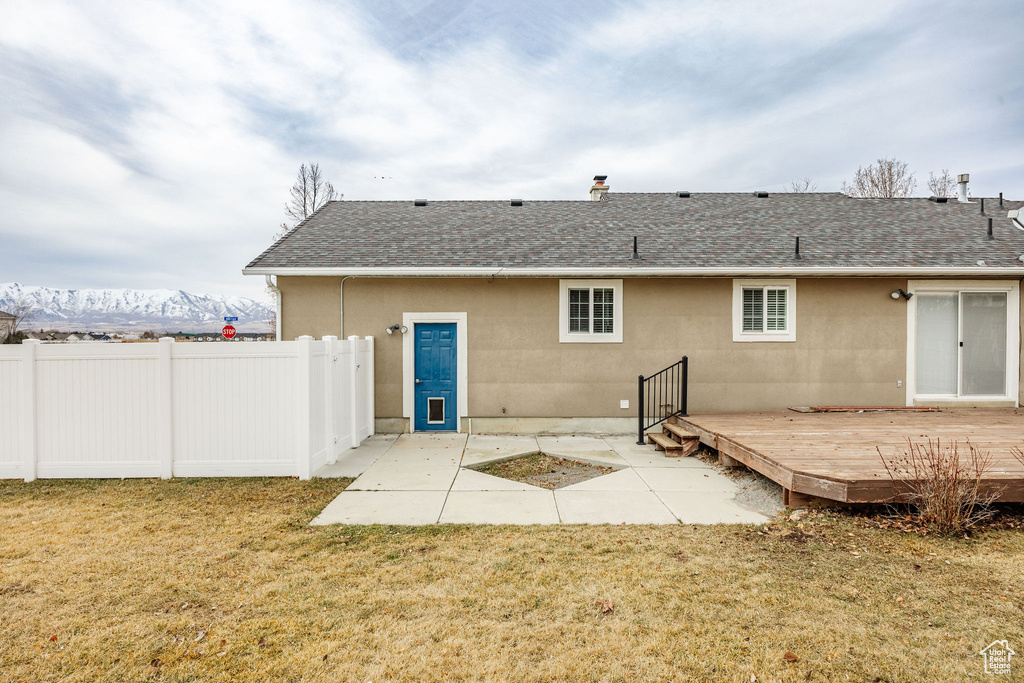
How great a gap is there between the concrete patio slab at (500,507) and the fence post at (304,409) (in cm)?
198

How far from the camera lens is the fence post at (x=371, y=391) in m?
8.70

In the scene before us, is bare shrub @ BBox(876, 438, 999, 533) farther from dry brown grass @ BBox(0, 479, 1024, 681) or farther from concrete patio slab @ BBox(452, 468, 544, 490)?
concrete patio slab @ BBox(452, 468, 544, 490)

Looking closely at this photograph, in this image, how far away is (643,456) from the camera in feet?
24.1

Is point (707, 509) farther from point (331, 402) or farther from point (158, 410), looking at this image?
point (158, 410)

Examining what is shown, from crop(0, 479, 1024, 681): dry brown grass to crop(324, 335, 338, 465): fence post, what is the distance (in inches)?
A: 83.1

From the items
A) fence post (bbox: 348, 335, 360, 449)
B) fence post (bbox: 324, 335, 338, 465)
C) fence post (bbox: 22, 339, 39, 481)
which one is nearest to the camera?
fence post (bbox: 22, 339, 39, 481)

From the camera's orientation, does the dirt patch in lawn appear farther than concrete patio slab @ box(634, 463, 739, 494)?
Yes

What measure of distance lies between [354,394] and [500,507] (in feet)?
12.2

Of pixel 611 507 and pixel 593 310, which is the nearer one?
pixel 611 507

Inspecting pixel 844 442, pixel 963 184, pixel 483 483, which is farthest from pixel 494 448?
pixel 963 184

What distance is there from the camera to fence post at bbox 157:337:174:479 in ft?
19.7

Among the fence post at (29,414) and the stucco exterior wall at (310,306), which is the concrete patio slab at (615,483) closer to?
the stucco exterior wall at (310,306)

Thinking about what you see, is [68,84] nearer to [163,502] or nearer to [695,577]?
[163,502]

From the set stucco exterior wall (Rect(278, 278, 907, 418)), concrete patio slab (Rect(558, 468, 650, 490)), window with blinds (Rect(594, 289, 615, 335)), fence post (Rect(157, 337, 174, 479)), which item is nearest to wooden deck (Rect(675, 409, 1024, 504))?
stucco exterior wall (Rect(278, 278, 907, 418))
